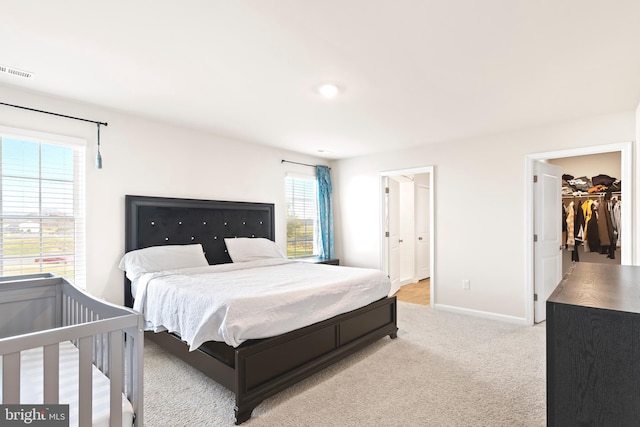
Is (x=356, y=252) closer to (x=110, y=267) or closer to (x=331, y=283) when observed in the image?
(x=331, y=283)

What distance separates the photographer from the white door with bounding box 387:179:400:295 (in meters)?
5.44

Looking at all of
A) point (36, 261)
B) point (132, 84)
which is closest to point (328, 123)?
point (132, 84)

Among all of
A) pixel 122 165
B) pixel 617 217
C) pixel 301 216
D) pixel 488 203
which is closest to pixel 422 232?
pixel 488 203

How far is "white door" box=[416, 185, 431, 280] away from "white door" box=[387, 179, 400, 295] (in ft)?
3.62

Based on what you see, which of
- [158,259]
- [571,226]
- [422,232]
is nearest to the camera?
[158,259]

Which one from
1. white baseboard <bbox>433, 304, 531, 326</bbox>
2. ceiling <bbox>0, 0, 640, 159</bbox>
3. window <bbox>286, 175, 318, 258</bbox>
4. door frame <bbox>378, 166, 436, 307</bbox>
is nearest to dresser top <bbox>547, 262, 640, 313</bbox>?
ceiling <bbox>0, 0, 640, 159</bbox>

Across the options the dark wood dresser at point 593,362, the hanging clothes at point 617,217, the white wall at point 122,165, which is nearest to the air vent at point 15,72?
the white wall at point 122,165

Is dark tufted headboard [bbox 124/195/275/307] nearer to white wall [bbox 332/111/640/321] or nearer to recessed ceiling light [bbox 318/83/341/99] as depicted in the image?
recessed ceiling light [bbox 318/83/341/99]

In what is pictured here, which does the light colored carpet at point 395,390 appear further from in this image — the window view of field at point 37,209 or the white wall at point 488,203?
the window view of field at point 37,209

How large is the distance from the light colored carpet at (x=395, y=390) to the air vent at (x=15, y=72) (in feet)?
8.28

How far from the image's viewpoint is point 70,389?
58.6 inches

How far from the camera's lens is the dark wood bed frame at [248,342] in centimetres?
221

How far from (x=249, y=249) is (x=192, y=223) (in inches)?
30.0

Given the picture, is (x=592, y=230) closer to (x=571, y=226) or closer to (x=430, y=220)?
(x=571, y=226)
